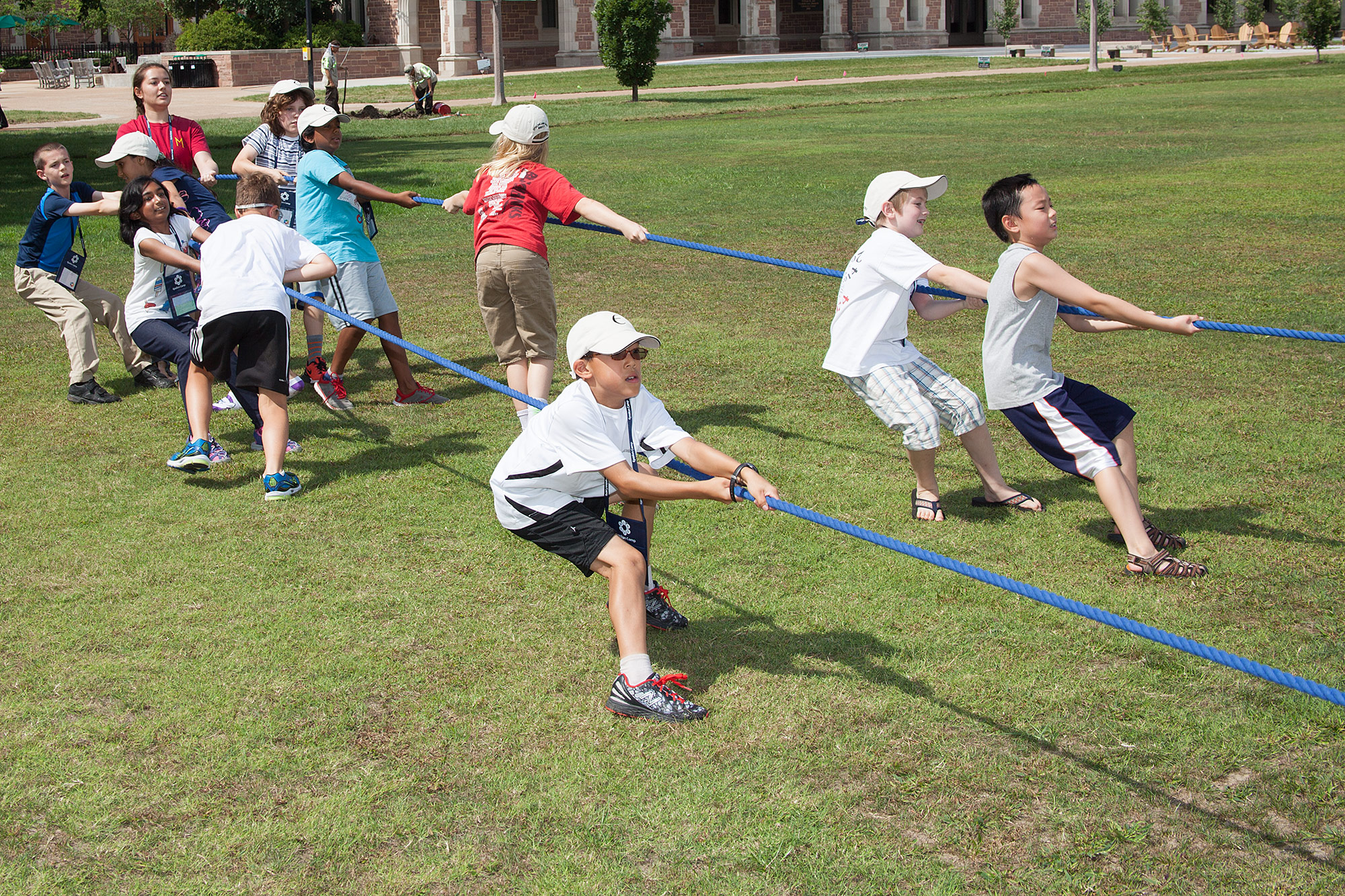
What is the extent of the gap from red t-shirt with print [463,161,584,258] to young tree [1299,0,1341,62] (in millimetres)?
43127

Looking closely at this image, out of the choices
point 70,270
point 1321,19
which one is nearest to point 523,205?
point 70,270

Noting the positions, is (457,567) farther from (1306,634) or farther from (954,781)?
(1306,634)

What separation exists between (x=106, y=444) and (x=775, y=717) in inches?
209

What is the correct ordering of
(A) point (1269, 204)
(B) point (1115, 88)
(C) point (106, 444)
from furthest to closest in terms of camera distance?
(B) point (1115, 88) → (A) point (1269, 204) → (C) point (106, 444)

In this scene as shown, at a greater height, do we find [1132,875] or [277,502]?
[277,502]

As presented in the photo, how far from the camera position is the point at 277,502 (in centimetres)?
660

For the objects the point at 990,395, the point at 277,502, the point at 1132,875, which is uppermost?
the point at 990,395

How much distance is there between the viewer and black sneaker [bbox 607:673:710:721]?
4289mm

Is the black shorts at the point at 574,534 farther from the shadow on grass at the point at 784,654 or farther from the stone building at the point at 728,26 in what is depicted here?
the stone building at the point at 728,26

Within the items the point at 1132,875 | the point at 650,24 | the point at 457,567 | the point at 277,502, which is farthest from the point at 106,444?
the point at 650,24

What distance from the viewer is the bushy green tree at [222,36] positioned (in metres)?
50.8

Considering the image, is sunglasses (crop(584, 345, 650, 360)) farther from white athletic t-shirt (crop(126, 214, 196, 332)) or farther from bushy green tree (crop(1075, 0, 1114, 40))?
bushy green tree (crop(1075, 0, 1114, 40))

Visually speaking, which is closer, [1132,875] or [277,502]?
[1132,875]

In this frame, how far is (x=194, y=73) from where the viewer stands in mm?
47844
